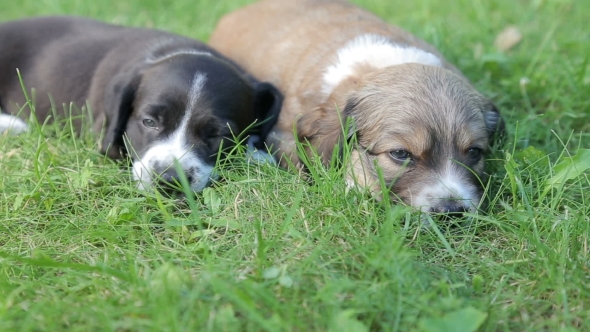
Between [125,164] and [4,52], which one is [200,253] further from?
[4,52]

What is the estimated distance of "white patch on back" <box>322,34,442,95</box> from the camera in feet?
14.5

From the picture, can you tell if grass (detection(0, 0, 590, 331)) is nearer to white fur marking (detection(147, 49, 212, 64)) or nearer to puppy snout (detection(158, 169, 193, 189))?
puppy snout (detection(158, 169, 193, 189))

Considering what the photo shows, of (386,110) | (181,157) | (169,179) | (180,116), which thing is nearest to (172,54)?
(180,116)

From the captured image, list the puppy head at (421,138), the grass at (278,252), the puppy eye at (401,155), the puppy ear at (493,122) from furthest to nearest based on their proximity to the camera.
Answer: the puppy ear at (493,122) → the puppy eye at (401,155) → the puppy head at (421,138) → the grass at (278,252)

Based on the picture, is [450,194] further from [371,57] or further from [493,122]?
[371,57]

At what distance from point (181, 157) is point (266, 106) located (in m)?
0.94

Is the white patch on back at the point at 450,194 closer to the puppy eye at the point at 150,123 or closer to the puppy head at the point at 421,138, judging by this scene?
the puppy head at the point at 421,138

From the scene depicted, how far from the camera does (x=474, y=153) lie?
3883 mm

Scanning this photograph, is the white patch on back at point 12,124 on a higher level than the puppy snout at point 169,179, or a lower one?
lower

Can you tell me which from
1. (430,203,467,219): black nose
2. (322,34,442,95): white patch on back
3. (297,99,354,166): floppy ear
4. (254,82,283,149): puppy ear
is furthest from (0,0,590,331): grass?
(322,34,442,95): white patch on back

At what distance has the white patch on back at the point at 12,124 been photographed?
4.54 metres

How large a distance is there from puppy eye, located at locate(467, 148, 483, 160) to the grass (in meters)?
0.10

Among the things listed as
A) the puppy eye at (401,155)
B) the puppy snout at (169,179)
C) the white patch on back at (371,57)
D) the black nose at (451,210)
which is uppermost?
the white patch on back at (371,57)

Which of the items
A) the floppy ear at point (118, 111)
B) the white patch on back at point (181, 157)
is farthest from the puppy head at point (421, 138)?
the floppy ear at point (118, 111)
